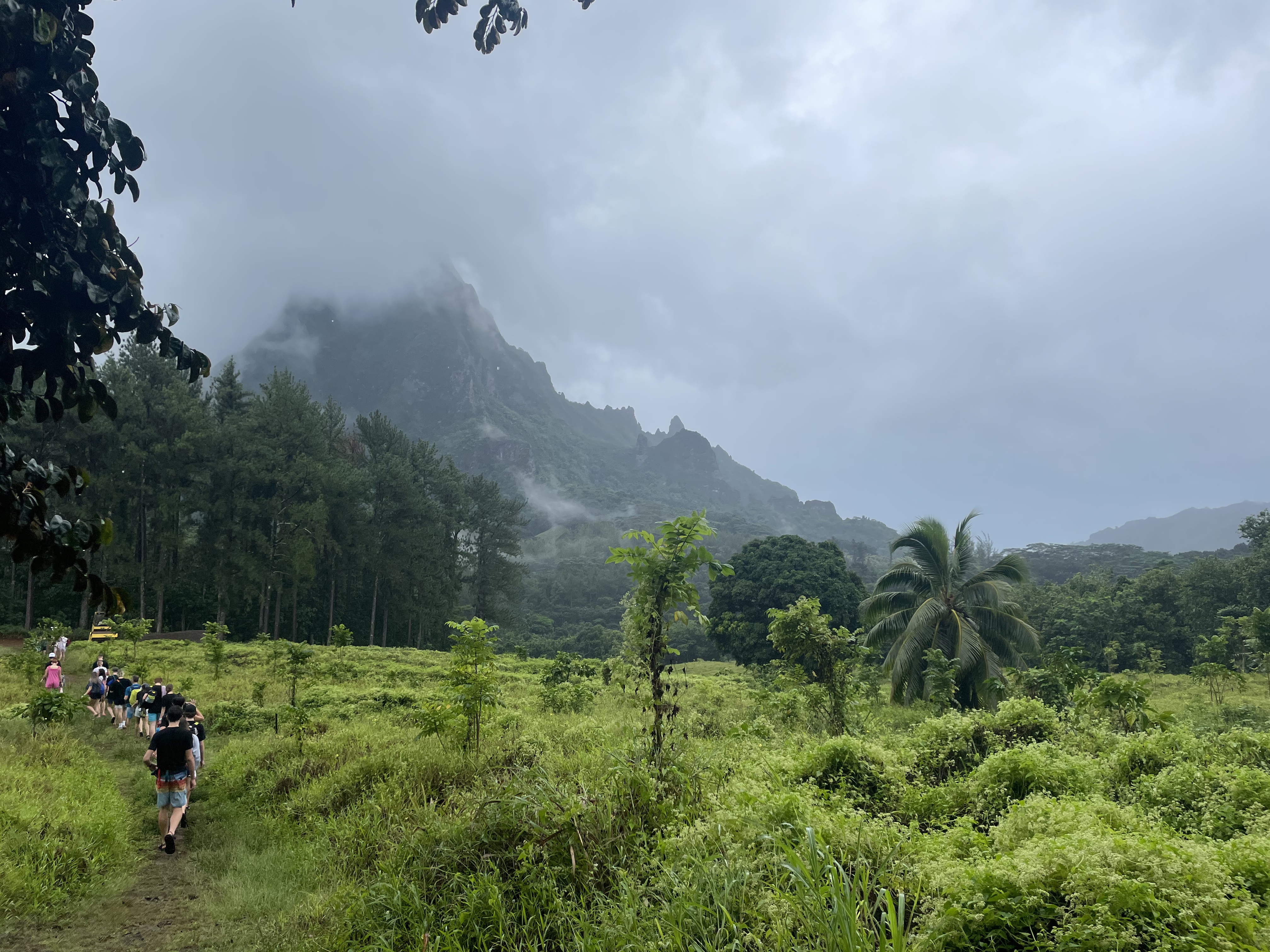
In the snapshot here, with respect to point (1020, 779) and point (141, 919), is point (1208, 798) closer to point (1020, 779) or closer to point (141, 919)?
point (1020, 779)

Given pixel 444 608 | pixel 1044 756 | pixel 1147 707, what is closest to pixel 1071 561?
pixel 444 608

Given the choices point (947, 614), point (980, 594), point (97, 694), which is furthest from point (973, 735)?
point (97, 694)

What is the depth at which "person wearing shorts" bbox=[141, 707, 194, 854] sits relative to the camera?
24.7ft

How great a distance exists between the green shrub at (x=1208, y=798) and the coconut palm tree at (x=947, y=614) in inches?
484

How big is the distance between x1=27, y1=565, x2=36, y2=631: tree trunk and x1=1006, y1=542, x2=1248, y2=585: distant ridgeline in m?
82.0

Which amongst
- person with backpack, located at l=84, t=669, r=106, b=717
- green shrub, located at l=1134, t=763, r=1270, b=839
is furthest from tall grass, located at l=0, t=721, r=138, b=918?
green shrub, located at l=1134, t=763, r=1270, b=839

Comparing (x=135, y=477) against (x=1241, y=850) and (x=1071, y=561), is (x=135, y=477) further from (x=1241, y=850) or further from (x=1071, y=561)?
(x=1071, y=561)

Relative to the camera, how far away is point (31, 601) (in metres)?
31.2

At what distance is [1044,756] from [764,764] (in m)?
2.69

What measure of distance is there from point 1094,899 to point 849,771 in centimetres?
359

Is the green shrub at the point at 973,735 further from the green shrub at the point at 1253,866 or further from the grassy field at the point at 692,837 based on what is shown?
the green shrub at the point at 1253,866

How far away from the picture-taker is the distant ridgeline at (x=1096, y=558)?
76.4 m

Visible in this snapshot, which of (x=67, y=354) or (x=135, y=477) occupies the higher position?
(x=135, y=477)

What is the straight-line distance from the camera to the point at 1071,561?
99.7 metres
